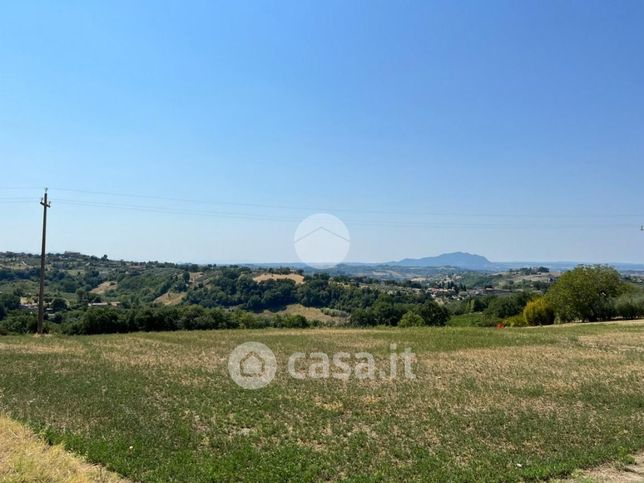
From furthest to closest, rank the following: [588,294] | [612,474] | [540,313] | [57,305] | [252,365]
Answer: [57,305]
[540,313]
[588,294]
[252,365]
[612,474]

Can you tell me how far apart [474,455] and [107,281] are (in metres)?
171

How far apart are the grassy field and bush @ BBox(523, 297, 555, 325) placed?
42.6m

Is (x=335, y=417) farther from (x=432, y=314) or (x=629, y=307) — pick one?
(x=432, y=314)

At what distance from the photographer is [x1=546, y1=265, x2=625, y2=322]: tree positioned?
58062mm

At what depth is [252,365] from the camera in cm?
2298

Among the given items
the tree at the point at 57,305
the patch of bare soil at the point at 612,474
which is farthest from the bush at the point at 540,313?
the tree at the point at 57,305

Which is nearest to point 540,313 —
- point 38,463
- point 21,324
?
point 21,324

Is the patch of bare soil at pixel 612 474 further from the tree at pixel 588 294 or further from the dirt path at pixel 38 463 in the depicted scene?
the tree at pixel 588 294

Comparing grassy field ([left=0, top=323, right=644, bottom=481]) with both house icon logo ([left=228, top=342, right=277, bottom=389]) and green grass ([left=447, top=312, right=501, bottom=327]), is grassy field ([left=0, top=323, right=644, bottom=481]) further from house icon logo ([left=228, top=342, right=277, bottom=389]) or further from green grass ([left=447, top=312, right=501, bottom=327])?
green grass ([left=447, top=312, right=501, bottom=327])

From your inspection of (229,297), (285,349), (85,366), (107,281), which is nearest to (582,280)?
(285,349)

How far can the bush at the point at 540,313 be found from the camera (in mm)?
62906

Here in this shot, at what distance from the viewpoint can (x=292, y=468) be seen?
9.45m

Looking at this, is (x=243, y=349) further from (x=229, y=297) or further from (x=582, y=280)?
(x=229, y=297)

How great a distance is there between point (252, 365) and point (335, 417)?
10569 mm
